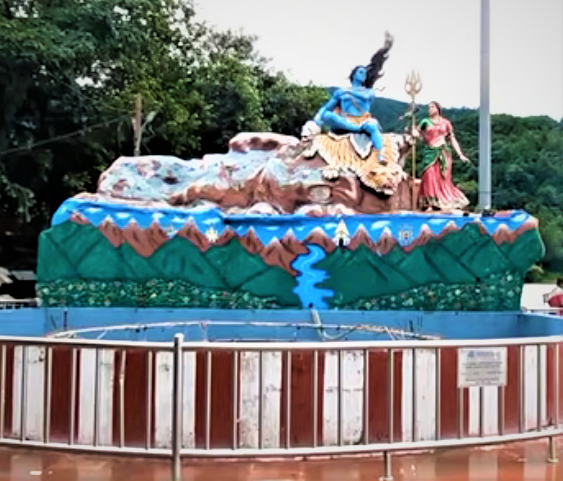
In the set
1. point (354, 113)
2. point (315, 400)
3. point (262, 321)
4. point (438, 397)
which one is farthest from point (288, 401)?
point (354, 113)

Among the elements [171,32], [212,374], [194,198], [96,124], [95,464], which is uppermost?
[171,32]

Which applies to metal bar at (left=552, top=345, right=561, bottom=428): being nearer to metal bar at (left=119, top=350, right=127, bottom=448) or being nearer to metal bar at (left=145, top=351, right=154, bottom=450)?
metal bar at (left=145, top=351, right=154, bottom=450)

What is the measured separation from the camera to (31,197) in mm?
25469

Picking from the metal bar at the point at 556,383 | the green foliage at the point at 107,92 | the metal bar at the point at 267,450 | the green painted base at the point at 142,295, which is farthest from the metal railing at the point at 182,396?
the green foliage at the point at 107,92

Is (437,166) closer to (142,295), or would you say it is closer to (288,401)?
(142,295)

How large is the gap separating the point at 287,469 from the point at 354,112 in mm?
10176

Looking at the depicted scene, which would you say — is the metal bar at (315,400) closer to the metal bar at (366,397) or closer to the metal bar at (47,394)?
the metal bar at (366,397)

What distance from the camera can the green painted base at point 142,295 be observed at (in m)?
13.7

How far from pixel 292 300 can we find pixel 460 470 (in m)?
8.32

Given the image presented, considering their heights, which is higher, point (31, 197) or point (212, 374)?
point (31, 197)

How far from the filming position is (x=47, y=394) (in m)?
5.12

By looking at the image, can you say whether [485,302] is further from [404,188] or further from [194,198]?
[194,198]

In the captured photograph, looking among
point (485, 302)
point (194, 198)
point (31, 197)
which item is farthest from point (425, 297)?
point (31, 197)

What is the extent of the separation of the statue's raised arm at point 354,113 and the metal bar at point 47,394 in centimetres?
984
